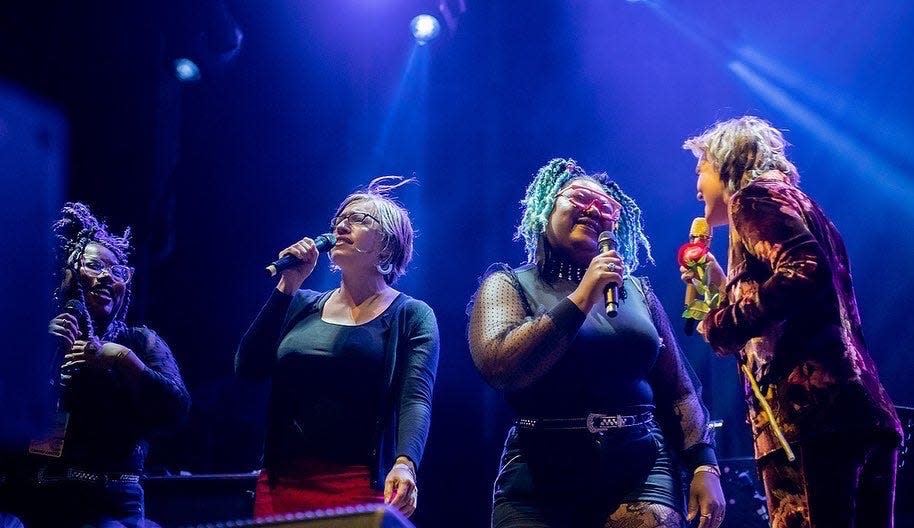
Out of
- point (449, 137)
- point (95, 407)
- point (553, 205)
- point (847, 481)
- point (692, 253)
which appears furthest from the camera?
point (449, 137)

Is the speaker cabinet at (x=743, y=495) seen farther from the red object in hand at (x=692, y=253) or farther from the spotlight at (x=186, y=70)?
→ the spotlight at (x=186, y=70)

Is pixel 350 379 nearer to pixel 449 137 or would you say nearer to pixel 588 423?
pixel 588 423

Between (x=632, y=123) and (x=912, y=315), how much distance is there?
93.2 inches

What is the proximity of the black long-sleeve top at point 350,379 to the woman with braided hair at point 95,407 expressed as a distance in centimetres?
56

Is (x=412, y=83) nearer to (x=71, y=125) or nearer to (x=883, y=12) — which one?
(x=71, y=125)

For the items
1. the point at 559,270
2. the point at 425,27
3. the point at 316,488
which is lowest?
the point at 316,488

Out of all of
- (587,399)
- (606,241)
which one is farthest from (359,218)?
(587,399)

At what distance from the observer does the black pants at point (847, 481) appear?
71.4 inches

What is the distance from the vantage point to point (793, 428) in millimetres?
1893

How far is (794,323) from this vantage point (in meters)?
1.99

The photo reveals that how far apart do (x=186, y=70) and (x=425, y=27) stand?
68.4 inches

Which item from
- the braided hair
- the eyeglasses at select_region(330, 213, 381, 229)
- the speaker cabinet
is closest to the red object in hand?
the eyeglasses at select_region(330, 213, 381, 229)

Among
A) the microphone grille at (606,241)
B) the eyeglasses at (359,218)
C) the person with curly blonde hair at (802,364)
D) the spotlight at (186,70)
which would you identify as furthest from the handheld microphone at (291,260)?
the spotlight at (186,70)

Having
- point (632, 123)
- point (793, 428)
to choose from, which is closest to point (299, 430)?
point (793, 428)
